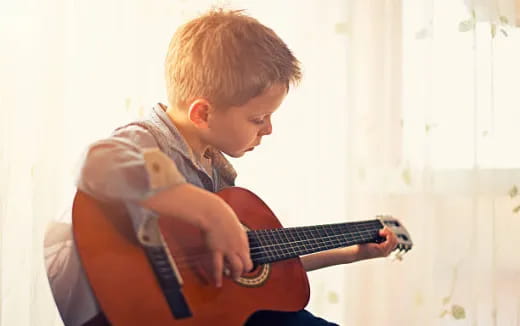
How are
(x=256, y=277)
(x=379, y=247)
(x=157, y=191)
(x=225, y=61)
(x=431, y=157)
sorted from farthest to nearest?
(x=431, y=157), (x=379, y=247), (x=225, y=61), (x=256, y=277), (x=157, y=191)

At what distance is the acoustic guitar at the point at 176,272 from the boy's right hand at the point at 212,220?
0.03 metres

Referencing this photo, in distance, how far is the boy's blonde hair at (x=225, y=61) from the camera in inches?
40.8

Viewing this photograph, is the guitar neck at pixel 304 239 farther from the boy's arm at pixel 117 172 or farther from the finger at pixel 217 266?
the boy's arm at pixel 117 172

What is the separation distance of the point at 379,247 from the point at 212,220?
49 centimetres

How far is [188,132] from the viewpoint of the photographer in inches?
42.6

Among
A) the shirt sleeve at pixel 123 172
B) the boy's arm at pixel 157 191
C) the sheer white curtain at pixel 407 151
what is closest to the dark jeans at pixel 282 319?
the boy's arm at pixel 157 191

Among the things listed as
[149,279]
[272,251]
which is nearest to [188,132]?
[272,251]

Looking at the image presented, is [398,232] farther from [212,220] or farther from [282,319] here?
[212,220]

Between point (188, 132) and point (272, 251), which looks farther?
point (188, 132)

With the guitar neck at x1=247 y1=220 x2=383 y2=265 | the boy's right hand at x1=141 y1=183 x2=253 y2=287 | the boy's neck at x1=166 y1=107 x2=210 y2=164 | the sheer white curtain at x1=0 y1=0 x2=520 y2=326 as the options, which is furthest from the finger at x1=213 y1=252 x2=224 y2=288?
the sheer white curtain at x1=0 y1=0 x2=520 y2=326

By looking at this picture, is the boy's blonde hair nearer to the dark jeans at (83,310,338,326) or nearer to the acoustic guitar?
the acoustic guitar

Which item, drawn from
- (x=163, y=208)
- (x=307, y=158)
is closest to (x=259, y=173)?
(x=307, y=158)

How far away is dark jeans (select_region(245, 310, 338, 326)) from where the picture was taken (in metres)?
0.92

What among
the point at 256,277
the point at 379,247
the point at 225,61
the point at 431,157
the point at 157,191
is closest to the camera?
the point at 157,191
